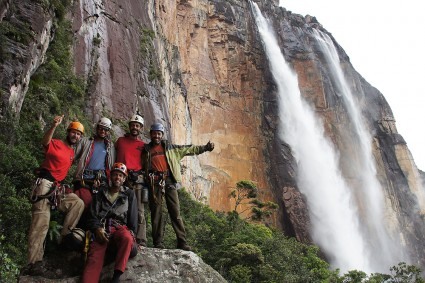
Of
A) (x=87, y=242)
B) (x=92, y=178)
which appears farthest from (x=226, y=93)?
(x=87, y=242)

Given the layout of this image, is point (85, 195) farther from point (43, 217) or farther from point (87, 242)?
point (87, 242)

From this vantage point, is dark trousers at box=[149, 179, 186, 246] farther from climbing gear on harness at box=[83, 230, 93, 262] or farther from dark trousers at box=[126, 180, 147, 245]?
climbing gear on harness at box=[83, 230, 93, 262]

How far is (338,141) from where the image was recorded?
40.6 meters

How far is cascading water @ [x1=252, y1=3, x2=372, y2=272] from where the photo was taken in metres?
33.1

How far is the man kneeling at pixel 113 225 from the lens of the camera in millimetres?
4500

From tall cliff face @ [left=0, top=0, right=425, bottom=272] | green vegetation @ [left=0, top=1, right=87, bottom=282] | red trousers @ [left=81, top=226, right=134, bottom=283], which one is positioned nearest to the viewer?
red trousers @ [left=81, top=226, right=134, bottom=283]

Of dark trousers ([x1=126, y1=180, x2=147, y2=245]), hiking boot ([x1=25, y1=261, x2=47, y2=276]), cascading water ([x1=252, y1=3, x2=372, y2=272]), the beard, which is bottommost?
hiking boot ([x1=25, y1=261, x2=47, y2=276])

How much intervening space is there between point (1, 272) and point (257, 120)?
107ft

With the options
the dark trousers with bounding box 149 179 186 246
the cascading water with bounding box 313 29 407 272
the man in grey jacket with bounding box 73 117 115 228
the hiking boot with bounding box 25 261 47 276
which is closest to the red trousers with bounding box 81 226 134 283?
the hiking boot with bounding box 25 261 47 276

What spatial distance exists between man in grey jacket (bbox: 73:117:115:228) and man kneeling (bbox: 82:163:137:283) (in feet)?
1.40

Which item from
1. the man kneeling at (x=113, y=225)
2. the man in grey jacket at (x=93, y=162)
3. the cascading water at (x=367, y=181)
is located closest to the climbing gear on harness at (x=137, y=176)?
the man in grey jacket at (x=93, y=162)

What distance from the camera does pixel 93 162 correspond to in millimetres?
5617

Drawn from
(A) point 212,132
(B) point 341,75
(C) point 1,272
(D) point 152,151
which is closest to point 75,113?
(D) point 152,151

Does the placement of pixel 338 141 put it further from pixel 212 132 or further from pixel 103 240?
pixel 103 240
